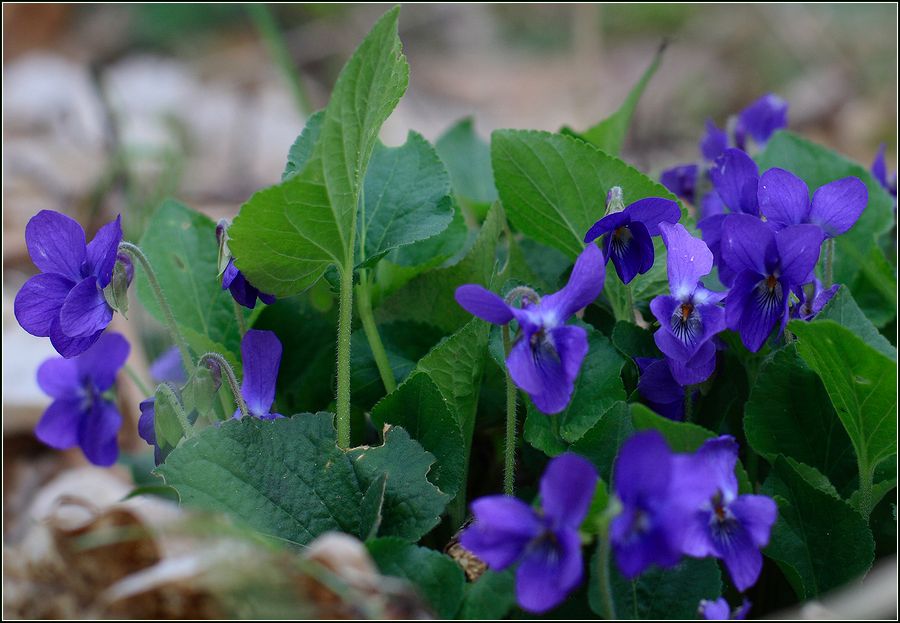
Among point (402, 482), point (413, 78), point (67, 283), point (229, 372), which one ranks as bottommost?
point (402, 482)

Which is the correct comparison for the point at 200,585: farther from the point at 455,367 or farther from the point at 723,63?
the point at 723,63

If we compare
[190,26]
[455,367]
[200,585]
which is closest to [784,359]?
[455,367]

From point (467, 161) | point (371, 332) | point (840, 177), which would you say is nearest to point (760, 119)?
point (840, 177)

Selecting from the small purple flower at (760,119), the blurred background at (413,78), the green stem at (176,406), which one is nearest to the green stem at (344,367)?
the green stem at (176,406)

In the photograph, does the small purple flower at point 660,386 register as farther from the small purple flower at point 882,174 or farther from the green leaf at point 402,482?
the small purple flower at point 882,174

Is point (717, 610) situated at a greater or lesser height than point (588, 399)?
lesser

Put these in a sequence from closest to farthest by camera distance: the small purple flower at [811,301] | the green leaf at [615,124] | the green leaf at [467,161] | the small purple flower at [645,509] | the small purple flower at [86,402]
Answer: the small purple flower at [645,509] → the small purple flower at [811,301] → the small purple flower at [86,402] → the green leaf at [615,124] → the green leaf at [467,161]

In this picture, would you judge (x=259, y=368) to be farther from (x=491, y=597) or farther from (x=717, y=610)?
(x=717, y=610)
